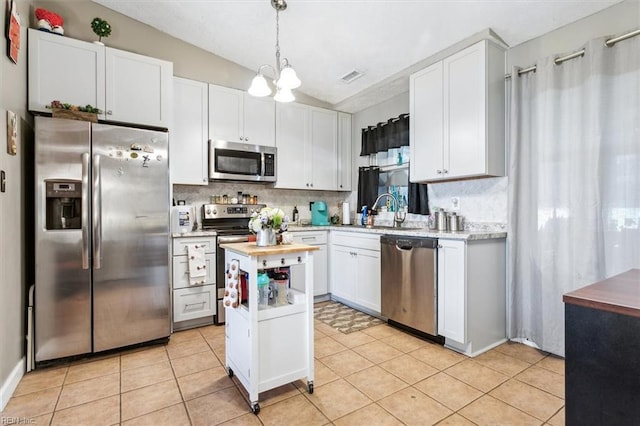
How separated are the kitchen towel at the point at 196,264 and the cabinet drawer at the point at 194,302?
0.11 m

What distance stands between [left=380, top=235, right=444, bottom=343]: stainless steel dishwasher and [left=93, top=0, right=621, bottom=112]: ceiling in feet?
6.13

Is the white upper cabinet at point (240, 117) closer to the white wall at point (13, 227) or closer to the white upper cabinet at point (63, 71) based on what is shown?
the white upper cabinet at point (63, 71)

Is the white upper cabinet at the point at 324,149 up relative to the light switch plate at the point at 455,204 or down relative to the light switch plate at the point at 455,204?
up

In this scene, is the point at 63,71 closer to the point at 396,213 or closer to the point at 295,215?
the point at 295,215

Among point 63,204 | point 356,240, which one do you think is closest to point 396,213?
point 356,240

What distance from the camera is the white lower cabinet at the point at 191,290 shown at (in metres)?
3.14

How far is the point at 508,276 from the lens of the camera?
2.88m

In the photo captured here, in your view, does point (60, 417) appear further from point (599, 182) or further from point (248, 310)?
point (599, 182)

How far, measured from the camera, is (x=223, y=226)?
383 centimetres

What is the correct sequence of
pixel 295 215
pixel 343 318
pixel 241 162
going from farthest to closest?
1. pixel 295 215
2. pixel 241 162
3. pixel 343 318

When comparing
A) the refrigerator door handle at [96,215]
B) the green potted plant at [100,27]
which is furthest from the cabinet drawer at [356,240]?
the green potted plant at [100,27]

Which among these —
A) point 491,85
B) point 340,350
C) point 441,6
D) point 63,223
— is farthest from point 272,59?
point 340,350

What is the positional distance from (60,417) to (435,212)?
3.31 meters

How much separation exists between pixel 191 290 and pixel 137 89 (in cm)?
199
